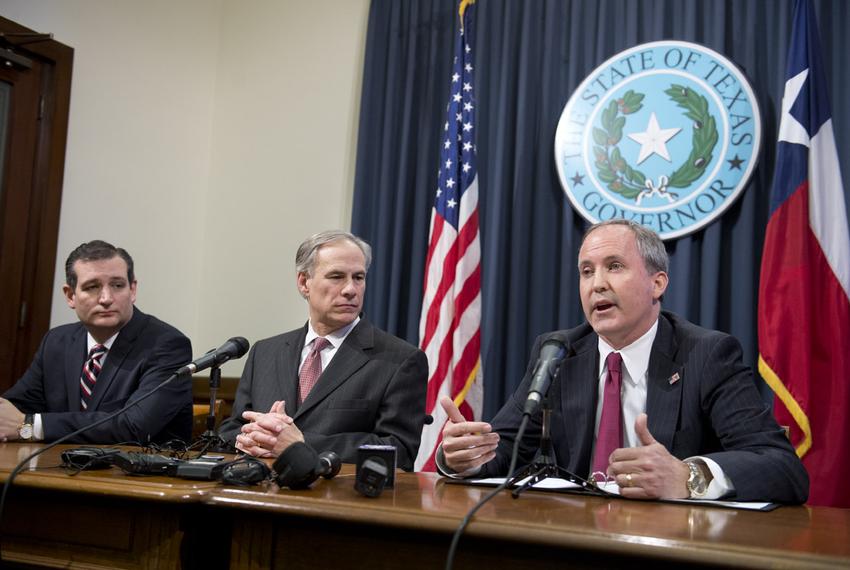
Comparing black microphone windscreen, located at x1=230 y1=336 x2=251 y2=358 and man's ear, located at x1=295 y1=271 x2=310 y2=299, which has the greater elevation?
man's ear, located at x1=295 y1=271 x2=310 y2=299

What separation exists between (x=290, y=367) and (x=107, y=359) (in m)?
0.80

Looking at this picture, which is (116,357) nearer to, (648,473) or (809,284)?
(648,473)

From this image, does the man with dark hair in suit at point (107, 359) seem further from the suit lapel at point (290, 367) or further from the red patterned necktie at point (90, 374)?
the suit lapel at point (290, 367)

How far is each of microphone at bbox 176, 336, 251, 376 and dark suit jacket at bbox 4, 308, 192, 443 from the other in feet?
2.59

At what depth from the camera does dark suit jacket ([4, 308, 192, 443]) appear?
9.84 feet

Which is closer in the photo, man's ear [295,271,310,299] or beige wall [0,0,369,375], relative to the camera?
man's ear [295,271,310,299]

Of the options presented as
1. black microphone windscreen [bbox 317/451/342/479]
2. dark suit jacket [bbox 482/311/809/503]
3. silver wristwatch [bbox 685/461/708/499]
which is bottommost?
black microphone windscreen [bbox 317/451/342/479]

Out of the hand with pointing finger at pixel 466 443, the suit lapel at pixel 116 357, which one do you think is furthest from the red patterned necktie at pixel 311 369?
the hand with pointing finger at pixel 466 443

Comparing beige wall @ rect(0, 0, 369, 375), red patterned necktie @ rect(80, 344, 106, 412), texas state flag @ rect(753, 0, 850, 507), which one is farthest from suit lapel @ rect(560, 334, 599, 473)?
beige wall @ rect(0, 0, 369, 375)

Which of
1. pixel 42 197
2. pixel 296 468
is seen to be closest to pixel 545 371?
pixel 296 468

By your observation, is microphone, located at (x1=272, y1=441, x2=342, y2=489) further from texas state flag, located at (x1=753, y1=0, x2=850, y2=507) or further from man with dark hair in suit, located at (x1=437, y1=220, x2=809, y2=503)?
texas state flag, located at (x1=753, y1=0, x2=850, y2=507)

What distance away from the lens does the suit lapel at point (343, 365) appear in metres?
2.82

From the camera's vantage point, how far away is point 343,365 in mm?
2877

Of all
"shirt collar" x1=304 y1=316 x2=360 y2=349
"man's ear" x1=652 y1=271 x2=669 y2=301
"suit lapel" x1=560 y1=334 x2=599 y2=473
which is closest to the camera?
"suit lapel" x1=560 y1=334 x2=599 y2=473
